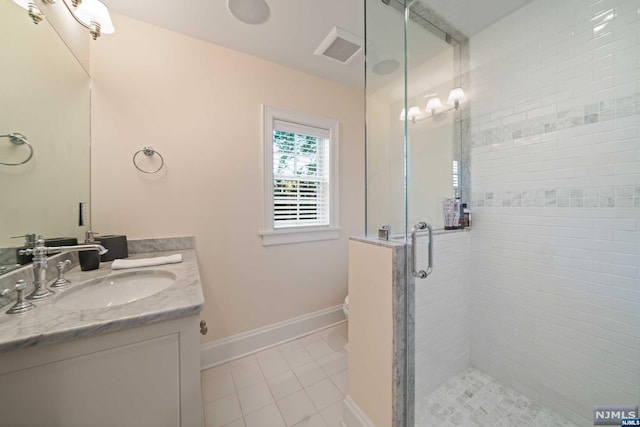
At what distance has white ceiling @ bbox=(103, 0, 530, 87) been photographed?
1.41 m

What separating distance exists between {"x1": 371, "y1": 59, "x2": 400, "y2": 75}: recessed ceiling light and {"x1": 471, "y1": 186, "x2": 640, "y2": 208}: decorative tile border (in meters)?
1.12

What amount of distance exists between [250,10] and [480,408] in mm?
2914

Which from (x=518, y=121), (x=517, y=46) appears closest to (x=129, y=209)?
(x=518, y=121)

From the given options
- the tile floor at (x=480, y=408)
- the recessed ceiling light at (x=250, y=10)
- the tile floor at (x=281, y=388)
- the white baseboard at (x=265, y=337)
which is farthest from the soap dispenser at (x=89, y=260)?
the tile floor at (x=480, y=408)

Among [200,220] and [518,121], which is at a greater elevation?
[518,121]

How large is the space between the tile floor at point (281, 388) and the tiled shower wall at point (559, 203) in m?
1.11

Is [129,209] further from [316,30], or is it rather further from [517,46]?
[517,46]

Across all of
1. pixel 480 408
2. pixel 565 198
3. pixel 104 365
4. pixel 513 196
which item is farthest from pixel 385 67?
pixel 480 408

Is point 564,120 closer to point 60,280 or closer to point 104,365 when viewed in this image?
point 104,365

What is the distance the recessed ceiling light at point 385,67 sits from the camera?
1.50 m

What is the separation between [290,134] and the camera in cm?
208

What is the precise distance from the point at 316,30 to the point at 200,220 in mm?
1689

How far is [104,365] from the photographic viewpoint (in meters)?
0.69

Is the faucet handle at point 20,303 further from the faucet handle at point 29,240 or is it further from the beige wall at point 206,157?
the beige wall at point 206,157
